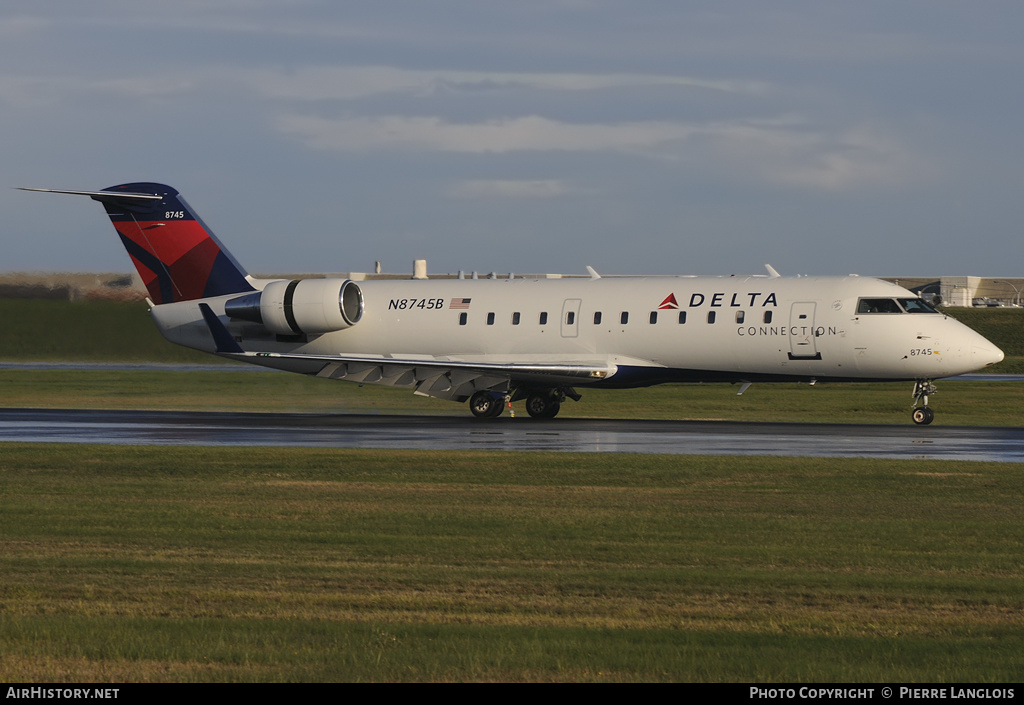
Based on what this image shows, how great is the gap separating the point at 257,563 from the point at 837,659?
6493 mm

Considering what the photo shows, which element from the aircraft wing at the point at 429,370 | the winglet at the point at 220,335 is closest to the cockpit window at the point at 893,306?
the aircraft wing at the point at 429,370

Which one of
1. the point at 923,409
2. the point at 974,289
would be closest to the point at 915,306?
the point at 923,409

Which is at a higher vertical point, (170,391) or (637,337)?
(637,337)

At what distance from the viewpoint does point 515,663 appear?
9023 mm

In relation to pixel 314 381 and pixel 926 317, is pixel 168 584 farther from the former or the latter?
pixel 314 381

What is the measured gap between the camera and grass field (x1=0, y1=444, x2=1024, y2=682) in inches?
362

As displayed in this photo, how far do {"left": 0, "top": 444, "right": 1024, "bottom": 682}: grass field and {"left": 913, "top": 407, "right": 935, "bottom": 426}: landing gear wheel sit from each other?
457 inches

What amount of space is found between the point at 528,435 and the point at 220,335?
12.1 m

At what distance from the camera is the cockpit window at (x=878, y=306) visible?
33.6m

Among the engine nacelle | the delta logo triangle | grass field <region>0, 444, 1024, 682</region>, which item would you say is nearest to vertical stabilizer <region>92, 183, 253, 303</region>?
the engine nacelle

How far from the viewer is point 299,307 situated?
39.2 metres

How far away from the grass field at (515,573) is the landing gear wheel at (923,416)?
1162cm

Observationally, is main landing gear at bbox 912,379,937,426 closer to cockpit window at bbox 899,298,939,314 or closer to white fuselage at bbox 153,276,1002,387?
white fuselage at bbox 153,276,1002,387

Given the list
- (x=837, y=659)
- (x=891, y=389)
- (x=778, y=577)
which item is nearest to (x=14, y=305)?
(x=891, y=389)
